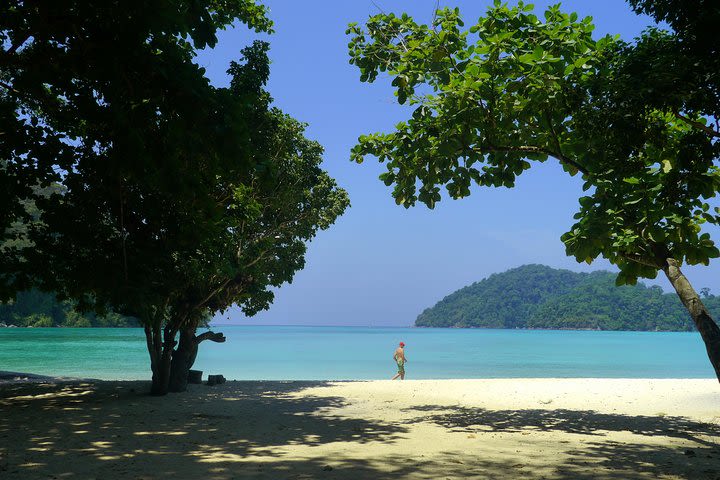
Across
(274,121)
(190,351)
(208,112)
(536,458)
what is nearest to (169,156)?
(208,112)

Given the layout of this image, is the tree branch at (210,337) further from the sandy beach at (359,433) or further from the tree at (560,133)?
the tree at (560,133)

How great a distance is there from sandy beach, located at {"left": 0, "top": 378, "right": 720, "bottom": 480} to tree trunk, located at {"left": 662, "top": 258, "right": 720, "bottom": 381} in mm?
1569

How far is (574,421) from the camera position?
1112 cm

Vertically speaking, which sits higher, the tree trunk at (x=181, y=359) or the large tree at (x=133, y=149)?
the large tree at (x=133, y=149)

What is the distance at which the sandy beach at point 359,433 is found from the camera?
672 centimetres

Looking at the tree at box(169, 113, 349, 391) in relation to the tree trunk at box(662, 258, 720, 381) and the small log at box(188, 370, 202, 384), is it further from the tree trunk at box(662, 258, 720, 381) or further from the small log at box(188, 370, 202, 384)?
the tree trunk at box(662, 258, 720, 381)

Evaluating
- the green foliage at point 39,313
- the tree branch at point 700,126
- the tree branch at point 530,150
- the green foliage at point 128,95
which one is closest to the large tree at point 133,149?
the green foliage at point 128,95

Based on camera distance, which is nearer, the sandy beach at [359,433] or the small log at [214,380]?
the sandy beach at [359,433]

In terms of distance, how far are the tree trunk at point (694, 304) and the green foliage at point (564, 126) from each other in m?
0.18

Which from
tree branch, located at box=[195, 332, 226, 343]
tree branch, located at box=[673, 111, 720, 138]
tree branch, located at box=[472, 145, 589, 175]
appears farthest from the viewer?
tree branch, located at box=[195, 332, 226, 343]

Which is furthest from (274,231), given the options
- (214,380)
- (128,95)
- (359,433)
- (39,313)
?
(39,313)

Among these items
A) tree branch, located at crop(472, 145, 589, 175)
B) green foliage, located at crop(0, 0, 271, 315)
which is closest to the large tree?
green foliage, located at crop(0, 0, 271, 315)

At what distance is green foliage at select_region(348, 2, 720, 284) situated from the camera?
7.84m

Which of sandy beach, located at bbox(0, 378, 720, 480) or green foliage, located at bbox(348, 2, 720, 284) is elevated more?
green foliage, located at bbox(348, 2, 720, 284)
